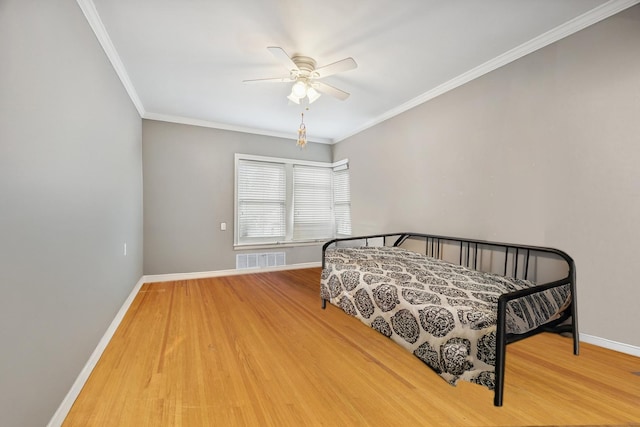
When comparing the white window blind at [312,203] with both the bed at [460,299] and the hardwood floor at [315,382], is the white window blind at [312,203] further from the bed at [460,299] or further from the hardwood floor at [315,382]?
the hardwood floor at [315,382]

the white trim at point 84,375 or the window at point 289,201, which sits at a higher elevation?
the window at point 289,201

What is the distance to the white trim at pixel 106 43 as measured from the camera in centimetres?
179

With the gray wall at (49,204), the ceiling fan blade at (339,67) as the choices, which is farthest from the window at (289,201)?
the ceiling fan blade at (339,67)

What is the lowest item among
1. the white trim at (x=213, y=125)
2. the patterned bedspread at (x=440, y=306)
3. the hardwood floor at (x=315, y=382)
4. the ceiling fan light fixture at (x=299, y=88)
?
the hardwood floor at (x=315, y=382)

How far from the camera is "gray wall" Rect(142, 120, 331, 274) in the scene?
383 centimetres

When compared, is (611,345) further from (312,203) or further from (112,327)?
(312,203)

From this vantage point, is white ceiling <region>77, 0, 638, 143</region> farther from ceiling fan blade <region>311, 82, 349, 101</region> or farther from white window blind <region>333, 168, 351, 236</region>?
white window blind <region>333, 168, 351, 236</region>

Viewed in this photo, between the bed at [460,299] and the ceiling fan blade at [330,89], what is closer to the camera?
the bed at [460,299]

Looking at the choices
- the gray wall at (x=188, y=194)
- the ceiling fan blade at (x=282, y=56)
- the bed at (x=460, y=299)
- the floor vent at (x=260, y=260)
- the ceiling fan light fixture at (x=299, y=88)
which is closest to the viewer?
the bed at (x=460, y=299)

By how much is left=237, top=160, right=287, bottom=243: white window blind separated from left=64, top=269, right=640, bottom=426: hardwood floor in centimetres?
216

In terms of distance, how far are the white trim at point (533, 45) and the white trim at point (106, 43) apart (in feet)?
10.5

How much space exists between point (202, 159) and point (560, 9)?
14.1 feet

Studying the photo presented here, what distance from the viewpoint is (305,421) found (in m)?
1.29

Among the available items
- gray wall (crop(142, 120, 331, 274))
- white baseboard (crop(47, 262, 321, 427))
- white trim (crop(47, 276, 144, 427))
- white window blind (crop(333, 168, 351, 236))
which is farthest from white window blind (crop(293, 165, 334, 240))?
white trim (crop(47, 276, 144, 427))
